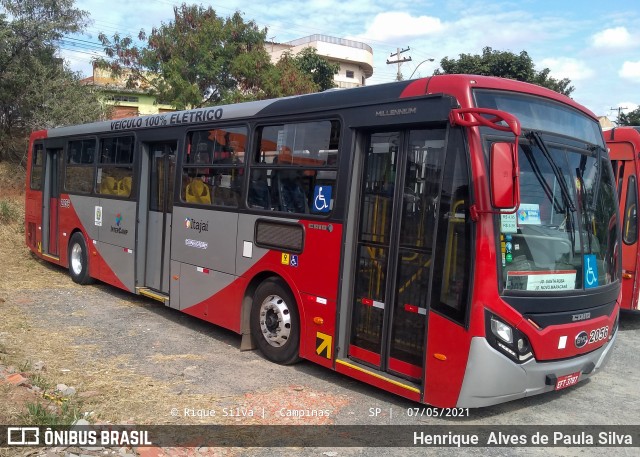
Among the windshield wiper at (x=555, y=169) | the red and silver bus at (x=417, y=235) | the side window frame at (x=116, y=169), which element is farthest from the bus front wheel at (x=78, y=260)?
the windshield wiper at (x=555, y=169)

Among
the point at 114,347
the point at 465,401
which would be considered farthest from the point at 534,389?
the point at 114,347

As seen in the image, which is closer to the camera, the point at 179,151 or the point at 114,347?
the point at 114,347

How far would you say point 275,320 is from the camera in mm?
6488

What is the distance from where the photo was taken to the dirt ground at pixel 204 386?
4883 millimetres

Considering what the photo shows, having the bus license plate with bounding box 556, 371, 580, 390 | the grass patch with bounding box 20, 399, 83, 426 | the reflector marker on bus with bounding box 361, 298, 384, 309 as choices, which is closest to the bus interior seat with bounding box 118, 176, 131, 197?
the grass patch with bounding box 20, 399, 83, 426

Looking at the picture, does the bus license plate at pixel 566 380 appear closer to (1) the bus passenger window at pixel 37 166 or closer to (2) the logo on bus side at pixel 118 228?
(2) the logo on bus side at pixel 118 228

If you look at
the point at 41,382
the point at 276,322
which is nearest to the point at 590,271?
the point at 276,322

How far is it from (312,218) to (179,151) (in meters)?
3.06

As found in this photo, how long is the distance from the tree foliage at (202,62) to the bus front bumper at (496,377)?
18.6 metres

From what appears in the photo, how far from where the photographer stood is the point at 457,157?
4641 millimetres

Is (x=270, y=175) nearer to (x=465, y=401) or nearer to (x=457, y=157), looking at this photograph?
(x=457, y=157)

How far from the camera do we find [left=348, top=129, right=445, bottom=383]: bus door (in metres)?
4.95

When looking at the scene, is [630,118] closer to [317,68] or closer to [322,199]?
[317,68]

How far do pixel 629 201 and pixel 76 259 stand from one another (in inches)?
377
